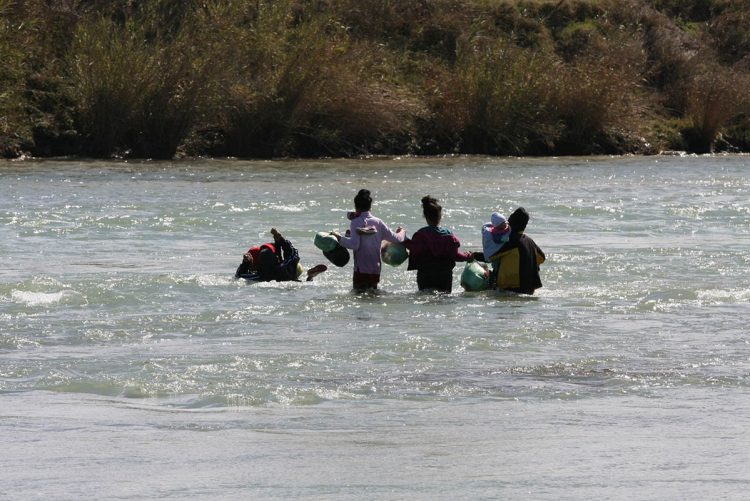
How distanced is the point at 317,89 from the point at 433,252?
21219 mm

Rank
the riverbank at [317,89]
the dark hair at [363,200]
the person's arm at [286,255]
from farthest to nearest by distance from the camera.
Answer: the riverbank at [317,89], the person's arm at [286,255], the dark hair at [363,200]

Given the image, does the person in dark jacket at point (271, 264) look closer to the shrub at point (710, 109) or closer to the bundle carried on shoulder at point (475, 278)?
the bundle carried on shoulder at point (475, 278)

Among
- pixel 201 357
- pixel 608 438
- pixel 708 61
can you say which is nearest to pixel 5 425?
pixel 201 357

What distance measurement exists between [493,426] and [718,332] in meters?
4.22

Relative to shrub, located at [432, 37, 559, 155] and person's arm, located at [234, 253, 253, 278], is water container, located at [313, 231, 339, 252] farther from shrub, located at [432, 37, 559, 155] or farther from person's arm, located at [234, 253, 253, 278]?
shrub, located at [432, 37, 559, 155]

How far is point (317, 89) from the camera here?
111 feet

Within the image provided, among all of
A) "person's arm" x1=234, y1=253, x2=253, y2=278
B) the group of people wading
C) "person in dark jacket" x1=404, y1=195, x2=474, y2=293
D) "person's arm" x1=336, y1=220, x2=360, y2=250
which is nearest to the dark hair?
the group of people wading

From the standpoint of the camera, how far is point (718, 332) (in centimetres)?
1165

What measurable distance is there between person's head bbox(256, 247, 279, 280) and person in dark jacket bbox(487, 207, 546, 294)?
2.25m

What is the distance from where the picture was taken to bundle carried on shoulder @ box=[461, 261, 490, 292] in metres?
13.5

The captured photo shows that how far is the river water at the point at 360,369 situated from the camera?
6.91 meters

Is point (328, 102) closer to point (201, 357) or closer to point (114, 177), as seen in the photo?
point (114, 177)

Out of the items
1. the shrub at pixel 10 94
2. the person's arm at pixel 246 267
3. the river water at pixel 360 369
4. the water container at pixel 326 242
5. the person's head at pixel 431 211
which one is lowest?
the river water at pixel 360 369

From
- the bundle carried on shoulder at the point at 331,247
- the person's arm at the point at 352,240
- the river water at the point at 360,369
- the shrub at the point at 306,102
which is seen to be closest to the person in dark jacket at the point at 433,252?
the river water at the point at 360,369
